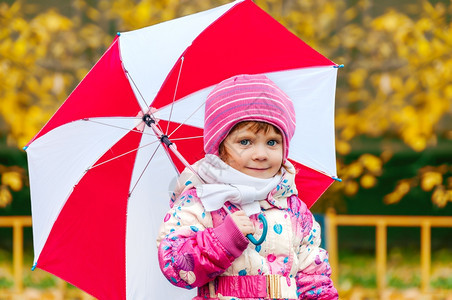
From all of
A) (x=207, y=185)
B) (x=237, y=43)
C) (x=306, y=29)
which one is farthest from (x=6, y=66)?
(x=207, y=185)

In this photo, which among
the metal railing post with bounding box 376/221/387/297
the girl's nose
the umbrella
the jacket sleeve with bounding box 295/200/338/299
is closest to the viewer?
the girl's nose

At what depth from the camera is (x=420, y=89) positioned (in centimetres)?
660

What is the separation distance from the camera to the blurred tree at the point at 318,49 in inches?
247

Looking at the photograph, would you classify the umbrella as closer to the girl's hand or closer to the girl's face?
the girl's face

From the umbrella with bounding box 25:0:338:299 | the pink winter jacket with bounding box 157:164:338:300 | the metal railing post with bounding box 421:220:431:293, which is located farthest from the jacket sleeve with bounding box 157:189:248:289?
the metal railing post with bounding box 421:220:431:293

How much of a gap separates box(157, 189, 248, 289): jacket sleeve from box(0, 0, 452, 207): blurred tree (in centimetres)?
398

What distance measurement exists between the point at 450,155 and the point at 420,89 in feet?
6.79

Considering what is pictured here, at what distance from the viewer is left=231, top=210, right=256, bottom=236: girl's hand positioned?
2.24 metres

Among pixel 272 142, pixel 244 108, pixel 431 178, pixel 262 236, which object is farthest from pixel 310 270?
pixel 431 178

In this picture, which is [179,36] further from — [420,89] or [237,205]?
[420,89]

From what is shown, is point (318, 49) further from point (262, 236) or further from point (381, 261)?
point (262, 236)

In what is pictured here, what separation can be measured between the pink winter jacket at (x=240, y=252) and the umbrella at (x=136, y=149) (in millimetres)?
400

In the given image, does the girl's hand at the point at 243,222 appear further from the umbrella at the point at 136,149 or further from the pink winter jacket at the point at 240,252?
the umbrella at the point at 136,149

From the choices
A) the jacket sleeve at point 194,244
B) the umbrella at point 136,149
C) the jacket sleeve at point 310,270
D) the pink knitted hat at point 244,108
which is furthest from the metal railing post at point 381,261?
the jacket sleeve at point 194,244
